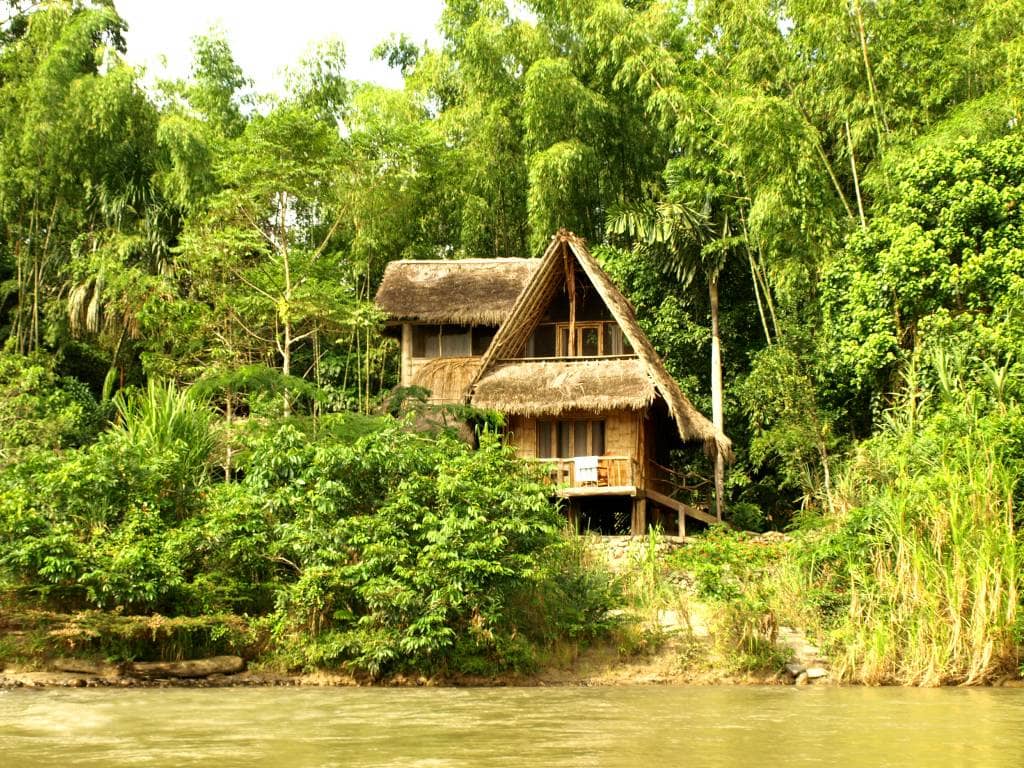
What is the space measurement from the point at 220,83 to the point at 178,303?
8.16 metres

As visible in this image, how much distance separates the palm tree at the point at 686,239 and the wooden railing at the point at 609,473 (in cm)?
350

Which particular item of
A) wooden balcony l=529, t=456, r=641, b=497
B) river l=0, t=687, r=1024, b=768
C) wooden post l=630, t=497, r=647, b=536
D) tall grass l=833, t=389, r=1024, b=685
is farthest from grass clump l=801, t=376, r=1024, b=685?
wooden post l=630, t=497, r=647, b=536

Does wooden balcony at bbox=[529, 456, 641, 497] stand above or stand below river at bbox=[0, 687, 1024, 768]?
above

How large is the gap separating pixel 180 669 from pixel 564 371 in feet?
27.7

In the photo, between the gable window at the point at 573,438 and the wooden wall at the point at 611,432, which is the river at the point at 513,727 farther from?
the gable window at the point at 573,438

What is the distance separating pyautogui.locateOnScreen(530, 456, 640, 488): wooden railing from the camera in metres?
17.3

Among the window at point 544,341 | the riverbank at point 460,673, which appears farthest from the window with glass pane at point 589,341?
the riverbank at point 460,673

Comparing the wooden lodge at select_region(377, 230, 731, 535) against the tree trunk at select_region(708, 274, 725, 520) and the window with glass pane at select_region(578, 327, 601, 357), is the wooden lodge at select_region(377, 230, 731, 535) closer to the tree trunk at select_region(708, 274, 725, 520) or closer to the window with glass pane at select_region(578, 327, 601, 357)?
the window with glass pane at select_region(578, 327, 601, 357)

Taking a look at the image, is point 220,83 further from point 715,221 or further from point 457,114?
point 715,221

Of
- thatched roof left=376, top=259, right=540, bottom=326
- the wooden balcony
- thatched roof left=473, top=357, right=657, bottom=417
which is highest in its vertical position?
thatched roof left=376, top=259, right=540, bottom=326

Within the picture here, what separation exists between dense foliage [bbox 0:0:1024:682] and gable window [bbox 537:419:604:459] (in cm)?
271

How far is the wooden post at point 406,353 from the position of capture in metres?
20.5

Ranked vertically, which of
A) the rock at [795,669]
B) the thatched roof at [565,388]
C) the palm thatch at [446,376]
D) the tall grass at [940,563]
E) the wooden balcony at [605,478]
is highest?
the palm thatch at [446,376]

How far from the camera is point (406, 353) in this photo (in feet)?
67.2
